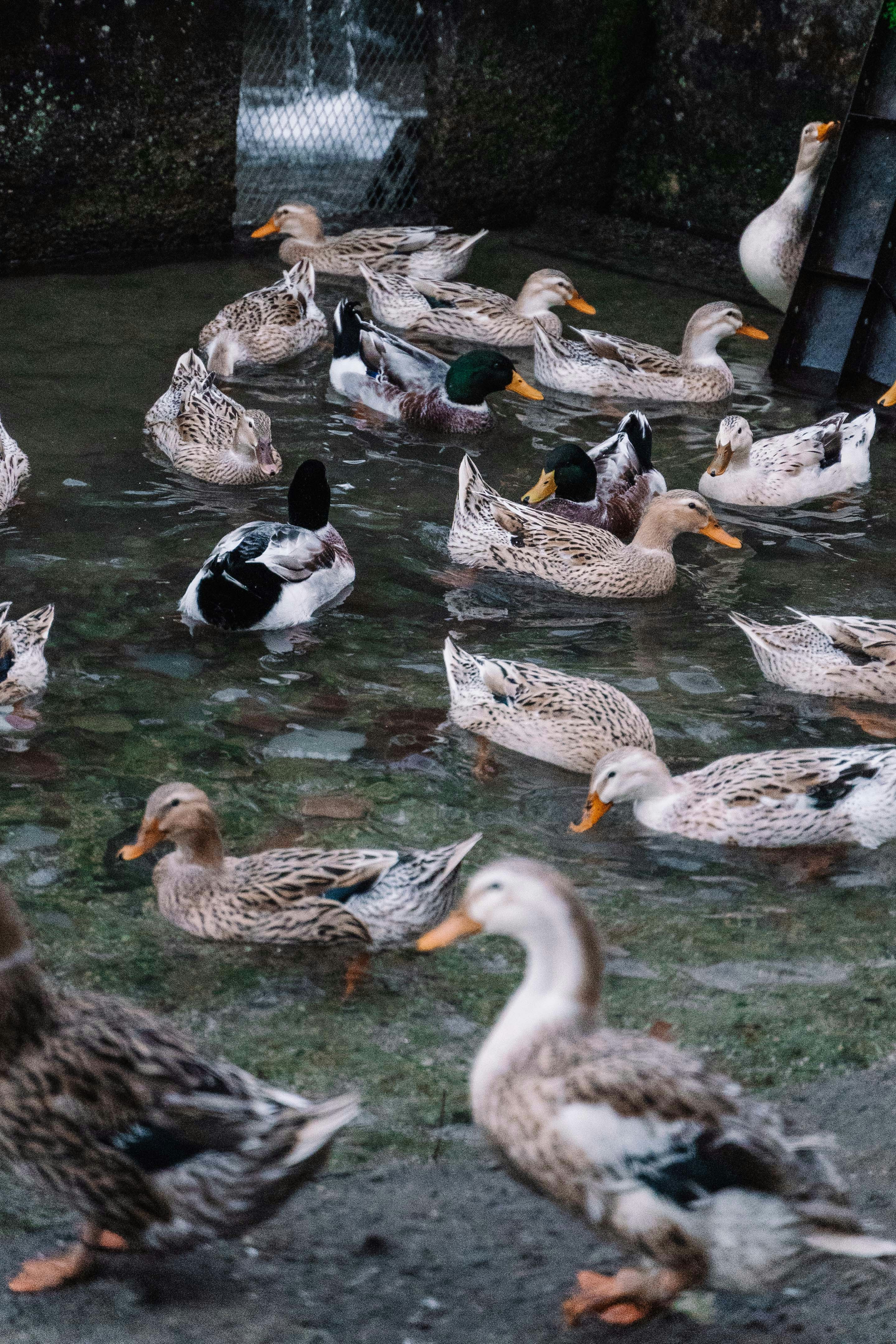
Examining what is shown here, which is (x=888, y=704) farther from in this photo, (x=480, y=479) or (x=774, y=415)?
(x=774, y=415)

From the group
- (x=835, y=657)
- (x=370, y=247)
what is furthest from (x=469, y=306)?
(x=835, y=657)

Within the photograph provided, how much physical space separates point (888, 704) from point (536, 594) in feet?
6.26

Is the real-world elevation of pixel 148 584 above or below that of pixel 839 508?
below

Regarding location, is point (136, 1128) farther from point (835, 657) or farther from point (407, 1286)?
point (835, 657)

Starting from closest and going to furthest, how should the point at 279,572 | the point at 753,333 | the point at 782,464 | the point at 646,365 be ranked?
the point at 279,572
the point at 782,464
the point at 646,365
the point at 753,333

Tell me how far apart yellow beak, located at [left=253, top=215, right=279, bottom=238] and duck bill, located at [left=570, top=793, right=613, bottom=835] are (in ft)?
26.4

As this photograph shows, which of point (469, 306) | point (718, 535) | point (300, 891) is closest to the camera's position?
point (300, 891)

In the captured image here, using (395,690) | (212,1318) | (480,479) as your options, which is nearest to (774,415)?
(480,479)

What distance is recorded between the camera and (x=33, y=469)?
27.1ft

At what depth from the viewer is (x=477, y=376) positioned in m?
9.51

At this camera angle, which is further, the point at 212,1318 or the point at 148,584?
the point at 148,584

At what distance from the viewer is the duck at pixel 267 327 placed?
32.5 feet

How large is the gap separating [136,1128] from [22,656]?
310 centimetres

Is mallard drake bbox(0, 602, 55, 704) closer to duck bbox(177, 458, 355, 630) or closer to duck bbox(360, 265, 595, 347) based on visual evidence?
duck bbox(177, 458, 355, 630)
